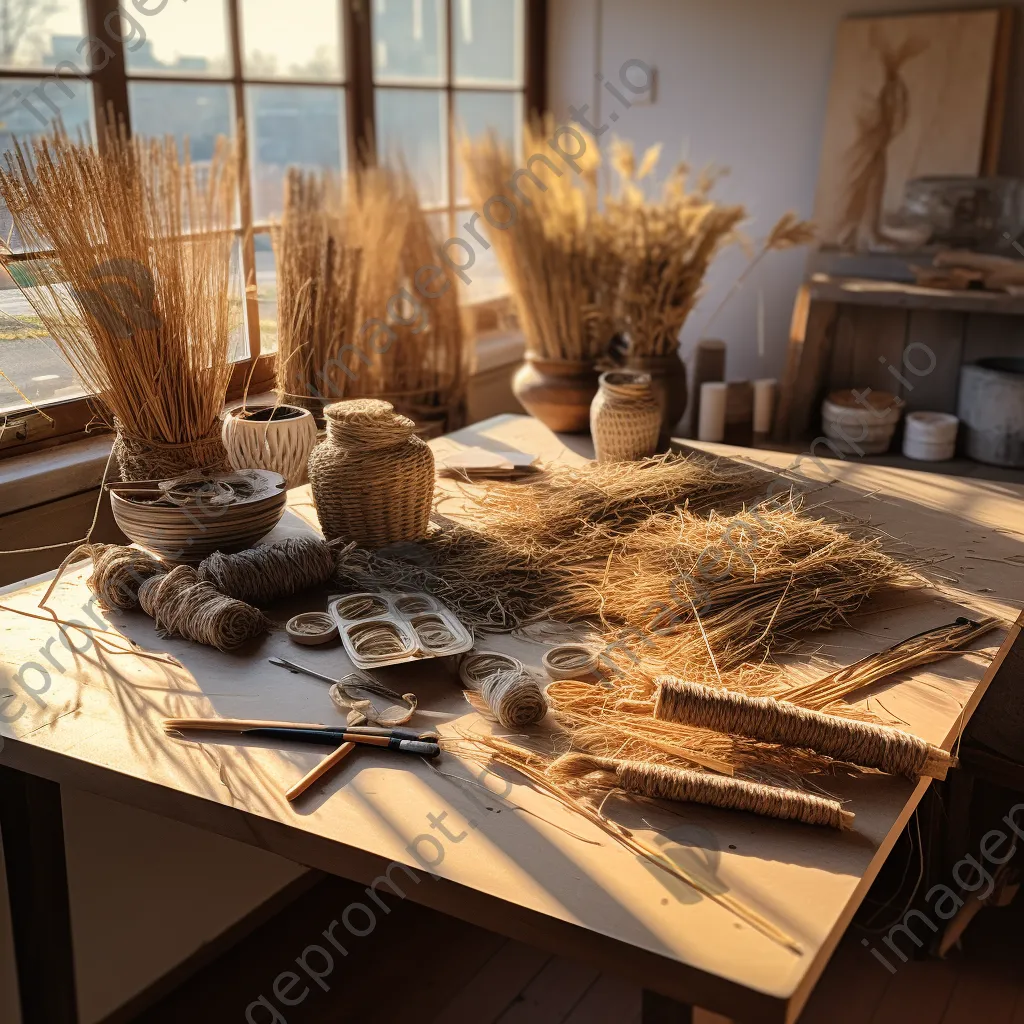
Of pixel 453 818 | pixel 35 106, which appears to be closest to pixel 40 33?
pixel 35 106

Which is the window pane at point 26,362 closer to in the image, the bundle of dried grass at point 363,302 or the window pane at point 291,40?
the bundle of dried grass at point 363,302

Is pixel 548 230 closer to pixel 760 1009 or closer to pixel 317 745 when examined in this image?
pixel 317 745

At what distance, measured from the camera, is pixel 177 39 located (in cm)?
261

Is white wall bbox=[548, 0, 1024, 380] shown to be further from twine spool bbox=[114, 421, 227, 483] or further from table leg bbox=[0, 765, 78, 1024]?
table leg bbox=[0, 765, 78, 1024]

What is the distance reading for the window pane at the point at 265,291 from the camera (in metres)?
2.66

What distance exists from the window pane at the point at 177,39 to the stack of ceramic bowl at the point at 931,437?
Answer: 2.11m

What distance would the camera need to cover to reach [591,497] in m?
1.81

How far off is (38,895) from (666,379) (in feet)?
5.25

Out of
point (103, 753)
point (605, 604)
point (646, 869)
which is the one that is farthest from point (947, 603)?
point (103, 753)

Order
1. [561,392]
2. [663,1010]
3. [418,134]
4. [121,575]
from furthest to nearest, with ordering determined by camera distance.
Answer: [418,134], [561,392], [121,575], [663,1010]

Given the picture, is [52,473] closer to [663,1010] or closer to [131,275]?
[131,275]

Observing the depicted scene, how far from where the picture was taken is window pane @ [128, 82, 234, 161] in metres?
2.55

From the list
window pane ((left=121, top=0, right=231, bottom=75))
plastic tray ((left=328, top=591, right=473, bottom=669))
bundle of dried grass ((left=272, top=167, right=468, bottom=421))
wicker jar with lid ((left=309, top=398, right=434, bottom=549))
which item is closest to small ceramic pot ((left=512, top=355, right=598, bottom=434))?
bundle of dried grass ((left=272, top=167, right=468, bottom=421))

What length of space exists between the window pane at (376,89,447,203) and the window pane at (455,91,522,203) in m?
0.07
